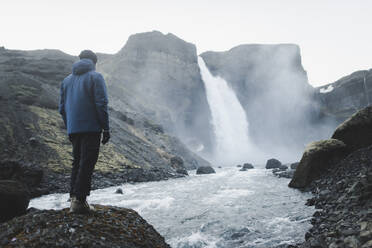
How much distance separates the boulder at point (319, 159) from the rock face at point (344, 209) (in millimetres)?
493

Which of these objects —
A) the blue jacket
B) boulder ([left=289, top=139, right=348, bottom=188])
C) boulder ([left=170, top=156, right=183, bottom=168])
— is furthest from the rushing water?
boulder ([left=170, top=156, right=183, bottom=168])

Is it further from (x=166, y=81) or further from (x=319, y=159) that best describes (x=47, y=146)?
(x=166, y=81)

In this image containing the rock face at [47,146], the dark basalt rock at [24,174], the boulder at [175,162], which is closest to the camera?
the dark basalt rock at [24,174]

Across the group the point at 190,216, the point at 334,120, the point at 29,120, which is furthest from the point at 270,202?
the point at 334,120

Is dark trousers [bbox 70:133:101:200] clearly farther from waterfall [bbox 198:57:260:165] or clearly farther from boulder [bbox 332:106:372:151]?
waterfall [bbox 198:57:260:165]

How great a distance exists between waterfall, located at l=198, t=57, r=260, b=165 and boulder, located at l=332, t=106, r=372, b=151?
63.7m

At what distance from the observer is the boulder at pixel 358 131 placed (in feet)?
48.2

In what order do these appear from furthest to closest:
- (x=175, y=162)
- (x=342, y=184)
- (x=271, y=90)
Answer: (x=271, y=90) → (x=175, y=162) → (x=342, y=184)

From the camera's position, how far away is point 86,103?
4586mm

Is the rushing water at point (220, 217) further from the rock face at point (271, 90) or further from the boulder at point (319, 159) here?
the rock face at point (271, 90)

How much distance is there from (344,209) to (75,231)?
290 inches

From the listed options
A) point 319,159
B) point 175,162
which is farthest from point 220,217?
point 175,162

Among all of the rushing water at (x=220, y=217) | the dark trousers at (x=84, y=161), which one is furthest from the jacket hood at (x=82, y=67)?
the rushing water at (x=220, y=217)

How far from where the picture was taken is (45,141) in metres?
24.2
